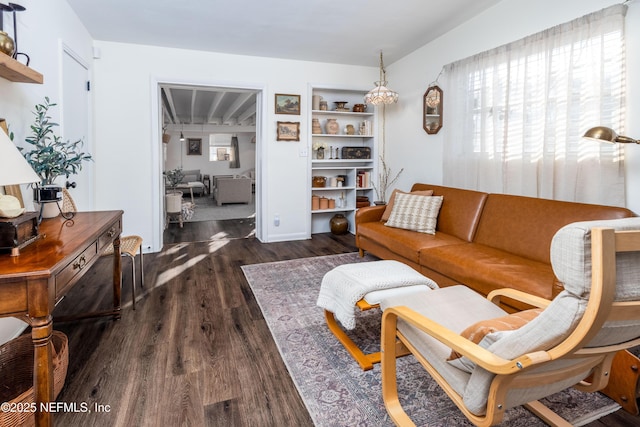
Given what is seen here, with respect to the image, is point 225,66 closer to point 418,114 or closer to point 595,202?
point 418,114

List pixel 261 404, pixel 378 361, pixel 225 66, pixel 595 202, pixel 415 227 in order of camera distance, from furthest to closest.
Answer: pixel 225 66 → pixel 415 227 → pixel 595 202 → pixel 378 361 → pixel 261 404

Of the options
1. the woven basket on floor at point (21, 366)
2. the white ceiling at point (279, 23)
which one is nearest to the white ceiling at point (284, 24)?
the white ceiling at point (279, 23)

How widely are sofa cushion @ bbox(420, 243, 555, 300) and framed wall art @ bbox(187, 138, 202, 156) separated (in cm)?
1192

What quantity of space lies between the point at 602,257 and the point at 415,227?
2671mm

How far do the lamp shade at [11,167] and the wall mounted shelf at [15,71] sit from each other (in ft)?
2.33

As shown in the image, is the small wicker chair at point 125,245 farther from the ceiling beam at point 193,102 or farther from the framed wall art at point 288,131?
the ceiling beam at point 193,102

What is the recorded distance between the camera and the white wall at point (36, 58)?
2127mm

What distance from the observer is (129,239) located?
10.1 ft

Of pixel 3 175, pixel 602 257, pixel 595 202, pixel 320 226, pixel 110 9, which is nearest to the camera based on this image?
pixel 602 257

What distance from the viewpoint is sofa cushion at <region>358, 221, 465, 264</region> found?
10.2ft

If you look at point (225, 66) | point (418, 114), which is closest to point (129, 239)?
point (225, 66)

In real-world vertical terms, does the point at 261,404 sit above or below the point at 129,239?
below

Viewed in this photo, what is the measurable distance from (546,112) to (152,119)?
4.10 metres

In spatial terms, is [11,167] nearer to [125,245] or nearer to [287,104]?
[125,245]
